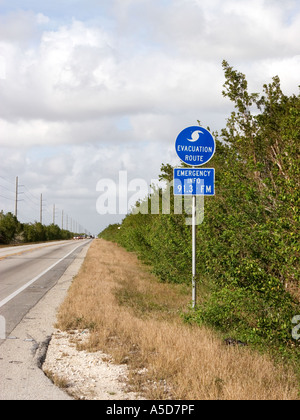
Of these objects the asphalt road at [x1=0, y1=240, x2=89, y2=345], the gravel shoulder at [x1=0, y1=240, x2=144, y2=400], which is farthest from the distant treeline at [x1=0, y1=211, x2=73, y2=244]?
the gravel shoulder at [x1=0, y1=240, x2=144, y2=400]

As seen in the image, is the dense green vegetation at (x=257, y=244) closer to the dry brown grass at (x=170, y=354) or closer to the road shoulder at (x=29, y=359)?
the dry brown grass at (x=170, y=354)

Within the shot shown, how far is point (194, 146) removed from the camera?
844 centimetres

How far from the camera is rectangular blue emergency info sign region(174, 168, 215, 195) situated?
8148mm

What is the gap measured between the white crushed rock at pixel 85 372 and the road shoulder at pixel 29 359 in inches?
5.6

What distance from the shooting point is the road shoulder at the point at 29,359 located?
470cm

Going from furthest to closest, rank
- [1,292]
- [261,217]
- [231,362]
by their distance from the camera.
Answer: [1,292] → [261,217] → [231,362]

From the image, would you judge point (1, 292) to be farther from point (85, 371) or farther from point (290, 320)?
point (290, 320)

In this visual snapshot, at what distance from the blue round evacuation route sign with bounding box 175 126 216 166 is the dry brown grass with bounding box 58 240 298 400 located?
2.97 metres

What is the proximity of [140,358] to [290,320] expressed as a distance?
195cm

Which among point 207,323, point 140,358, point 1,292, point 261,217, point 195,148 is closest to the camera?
point 140,358

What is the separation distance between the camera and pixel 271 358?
5949mm

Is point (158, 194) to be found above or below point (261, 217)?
above

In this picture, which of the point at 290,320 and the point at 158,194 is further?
the point at 158,194
